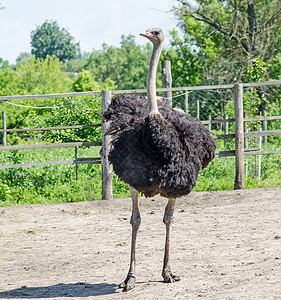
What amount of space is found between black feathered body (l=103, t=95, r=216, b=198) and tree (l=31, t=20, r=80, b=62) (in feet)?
332

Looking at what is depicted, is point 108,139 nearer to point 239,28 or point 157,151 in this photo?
point 157,151


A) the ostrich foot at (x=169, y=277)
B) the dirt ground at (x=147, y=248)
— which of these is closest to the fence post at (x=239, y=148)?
the dirt ground at (x=147, y=248)

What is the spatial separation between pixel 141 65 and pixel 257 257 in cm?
5352

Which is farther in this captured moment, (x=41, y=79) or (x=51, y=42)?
(x=51, y=42)

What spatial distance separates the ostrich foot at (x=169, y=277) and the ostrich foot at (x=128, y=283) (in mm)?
256

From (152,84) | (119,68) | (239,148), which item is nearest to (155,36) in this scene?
(152,84)

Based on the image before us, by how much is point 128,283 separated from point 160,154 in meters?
1.10

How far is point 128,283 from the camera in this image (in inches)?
189

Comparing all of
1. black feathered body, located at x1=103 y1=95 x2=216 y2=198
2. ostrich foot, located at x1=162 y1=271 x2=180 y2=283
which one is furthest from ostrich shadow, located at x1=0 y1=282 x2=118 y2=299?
black feathered body, located at x1=103 y1=95 x2=216 y2=198

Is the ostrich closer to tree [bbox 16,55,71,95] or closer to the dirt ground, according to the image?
the dirt ground

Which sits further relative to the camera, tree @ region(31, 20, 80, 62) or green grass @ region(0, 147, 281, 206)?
tree @ region(31, 20, 80, 62)

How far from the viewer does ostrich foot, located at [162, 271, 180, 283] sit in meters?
4.89

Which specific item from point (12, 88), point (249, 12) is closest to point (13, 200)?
point (249, 12)

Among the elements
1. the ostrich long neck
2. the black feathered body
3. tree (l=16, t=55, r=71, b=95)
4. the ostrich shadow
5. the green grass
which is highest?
tree (l=16, t=55, r=71, b=95)
